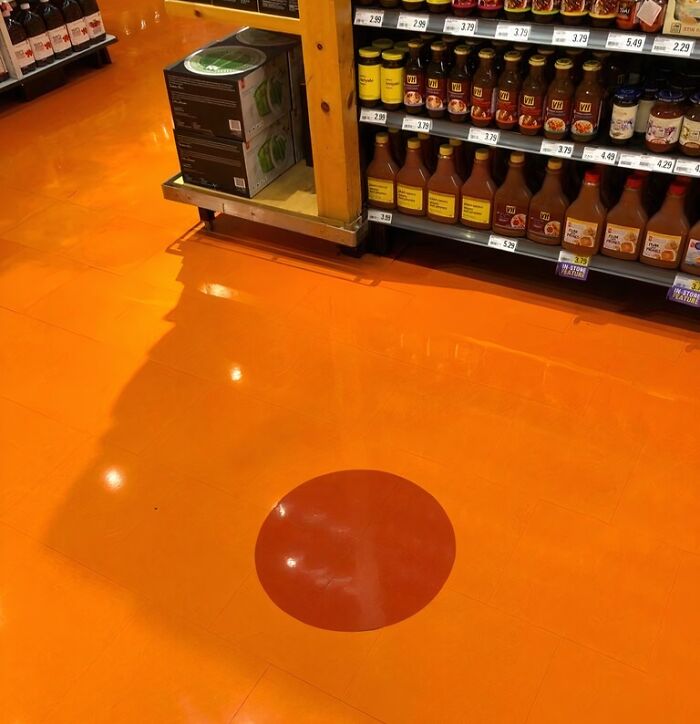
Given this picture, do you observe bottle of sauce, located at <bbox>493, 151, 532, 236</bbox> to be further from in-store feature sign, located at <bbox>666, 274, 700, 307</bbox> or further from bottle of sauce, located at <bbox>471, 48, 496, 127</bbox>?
in-store feature sign, located at <bbox>666, 274, 700, 307</bbox>

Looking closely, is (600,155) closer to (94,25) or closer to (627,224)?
(627,224)

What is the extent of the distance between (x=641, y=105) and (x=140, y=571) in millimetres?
2116

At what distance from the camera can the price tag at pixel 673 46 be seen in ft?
7.73

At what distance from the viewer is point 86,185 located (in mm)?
4113

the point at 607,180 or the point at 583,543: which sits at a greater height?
the point at 607,180

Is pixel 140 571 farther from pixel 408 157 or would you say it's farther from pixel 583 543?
pixel 408 157

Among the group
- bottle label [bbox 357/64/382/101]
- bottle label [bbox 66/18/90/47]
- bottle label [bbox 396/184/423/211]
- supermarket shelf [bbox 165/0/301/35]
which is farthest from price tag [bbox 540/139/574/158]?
bottle label [bbox 66/18/90/47]

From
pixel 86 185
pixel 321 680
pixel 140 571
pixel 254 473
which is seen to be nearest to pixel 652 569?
pixel 321 680

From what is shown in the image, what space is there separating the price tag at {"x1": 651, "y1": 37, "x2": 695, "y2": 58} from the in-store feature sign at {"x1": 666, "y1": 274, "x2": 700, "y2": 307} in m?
0.76

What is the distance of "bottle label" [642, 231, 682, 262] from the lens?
9.00ft

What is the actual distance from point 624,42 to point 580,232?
0.68 meters

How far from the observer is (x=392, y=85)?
2.92 meters

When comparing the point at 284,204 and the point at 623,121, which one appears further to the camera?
the point at 284,204

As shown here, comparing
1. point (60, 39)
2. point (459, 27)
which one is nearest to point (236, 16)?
point (459, 27)
